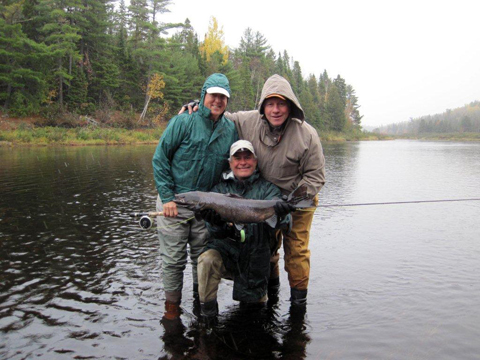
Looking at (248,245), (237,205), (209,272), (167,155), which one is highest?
(167,155)

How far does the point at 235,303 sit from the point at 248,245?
4.79 feet

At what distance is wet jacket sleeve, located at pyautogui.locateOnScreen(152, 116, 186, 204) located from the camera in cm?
467

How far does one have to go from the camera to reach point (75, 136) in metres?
38.4

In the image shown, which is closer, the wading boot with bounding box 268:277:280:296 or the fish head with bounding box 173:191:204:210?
the fish head with bounding box 173:191:204:210

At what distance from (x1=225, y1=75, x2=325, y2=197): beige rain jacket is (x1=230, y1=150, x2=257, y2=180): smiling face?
297mm

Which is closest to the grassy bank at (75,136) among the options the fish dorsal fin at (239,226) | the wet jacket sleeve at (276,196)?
the wet jacket sleeve at (276,196)

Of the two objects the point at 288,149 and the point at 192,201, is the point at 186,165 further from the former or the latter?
the point at 288,149

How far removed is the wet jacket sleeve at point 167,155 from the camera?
467 centimetres

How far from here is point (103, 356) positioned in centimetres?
418

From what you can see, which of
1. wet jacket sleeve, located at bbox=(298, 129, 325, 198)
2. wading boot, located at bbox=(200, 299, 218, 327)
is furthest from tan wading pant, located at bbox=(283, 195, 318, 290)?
wading boot, located at bbox=(200, 299, 218, 327)

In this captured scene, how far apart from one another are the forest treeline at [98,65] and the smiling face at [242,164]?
130 ft

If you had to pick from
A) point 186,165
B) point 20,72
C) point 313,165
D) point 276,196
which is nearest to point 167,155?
point 186,165

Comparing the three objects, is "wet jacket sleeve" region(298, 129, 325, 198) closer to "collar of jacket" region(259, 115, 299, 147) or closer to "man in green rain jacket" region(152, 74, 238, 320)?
"collar of jacket" region(259, 115, 299, 147)

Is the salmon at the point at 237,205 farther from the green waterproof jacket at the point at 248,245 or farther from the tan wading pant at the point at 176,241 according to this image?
the tan wading pant at the point at 176,241
